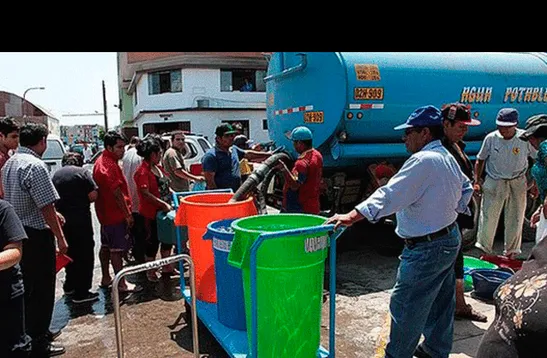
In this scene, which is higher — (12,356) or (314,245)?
(314,245)

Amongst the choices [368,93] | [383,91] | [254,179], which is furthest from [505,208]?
[254,179]

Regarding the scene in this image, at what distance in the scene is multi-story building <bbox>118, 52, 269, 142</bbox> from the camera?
26.1 meters

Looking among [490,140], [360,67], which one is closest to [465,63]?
[490,140]

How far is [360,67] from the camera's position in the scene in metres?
5.25

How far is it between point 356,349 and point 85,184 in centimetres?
300

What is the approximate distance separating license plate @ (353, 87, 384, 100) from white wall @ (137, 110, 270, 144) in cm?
2072

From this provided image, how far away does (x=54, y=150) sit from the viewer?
1139 centimetres

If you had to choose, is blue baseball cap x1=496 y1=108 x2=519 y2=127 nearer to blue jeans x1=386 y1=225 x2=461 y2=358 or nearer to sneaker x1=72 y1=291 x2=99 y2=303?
blue jeans x1=386 y1=225 x2=461 y2=358

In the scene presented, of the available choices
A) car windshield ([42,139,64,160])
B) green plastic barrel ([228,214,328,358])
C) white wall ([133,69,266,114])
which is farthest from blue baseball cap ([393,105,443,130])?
white wall ([133,69,266,114])

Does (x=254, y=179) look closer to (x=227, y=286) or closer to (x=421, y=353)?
(x=227, y=286)

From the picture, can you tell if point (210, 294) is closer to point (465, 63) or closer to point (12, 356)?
point (12, 356)

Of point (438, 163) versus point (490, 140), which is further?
point (490, 140)

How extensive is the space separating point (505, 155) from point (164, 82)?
989 inches

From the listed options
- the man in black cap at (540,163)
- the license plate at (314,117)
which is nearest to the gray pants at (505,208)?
the man in black cap at (540,163)
